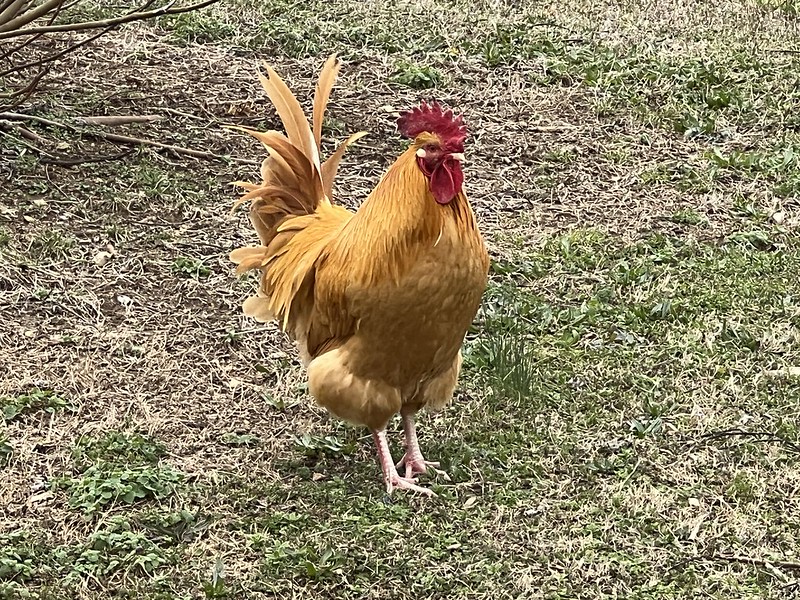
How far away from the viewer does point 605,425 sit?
4711 mm

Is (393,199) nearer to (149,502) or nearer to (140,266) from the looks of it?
(149,502)

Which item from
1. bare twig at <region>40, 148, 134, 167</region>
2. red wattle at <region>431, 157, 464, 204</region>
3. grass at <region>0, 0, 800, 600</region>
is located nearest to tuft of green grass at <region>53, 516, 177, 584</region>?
grass at <region>0, 0, 800, 600</region>

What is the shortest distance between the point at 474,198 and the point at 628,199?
3.10ft

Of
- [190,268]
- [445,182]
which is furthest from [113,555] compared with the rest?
[190,268]

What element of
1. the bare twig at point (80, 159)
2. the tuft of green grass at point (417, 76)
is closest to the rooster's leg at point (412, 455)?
the bare twig at point (80, 159)

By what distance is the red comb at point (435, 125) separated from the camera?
3705 mm

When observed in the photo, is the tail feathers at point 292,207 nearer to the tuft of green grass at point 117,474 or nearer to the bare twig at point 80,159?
the tuft of green grass at point 117,474

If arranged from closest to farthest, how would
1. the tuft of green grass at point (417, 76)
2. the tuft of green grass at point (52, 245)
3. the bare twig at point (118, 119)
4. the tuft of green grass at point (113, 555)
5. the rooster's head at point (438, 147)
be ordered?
the rooster's head at point (438, 147), the tuft of green grass at point (113, 555), the tuft of green grass at point (52, 245), the bare twig at point (118, 119), the tuft of green grass at point (417, 76)

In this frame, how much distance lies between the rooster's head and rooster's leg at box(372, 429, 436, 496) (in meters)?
1.12

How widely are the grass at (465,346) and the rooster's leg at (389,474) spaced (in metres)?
0.05

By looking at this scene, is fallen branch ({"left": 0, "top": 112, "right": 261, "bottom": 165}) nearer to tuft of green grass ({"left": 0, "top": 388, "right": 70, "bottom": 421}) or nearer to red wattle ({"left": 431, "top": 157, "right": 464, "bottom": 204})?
tuft of green grass ({"left": 0, "top": 388, "right": 70, "bottom": 421})

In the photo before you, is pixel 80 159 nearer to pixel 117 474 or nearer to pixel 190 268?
pixel 190 268

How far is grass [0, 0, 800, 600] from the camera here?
401cm

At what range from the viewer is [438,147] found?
12.1 feet
